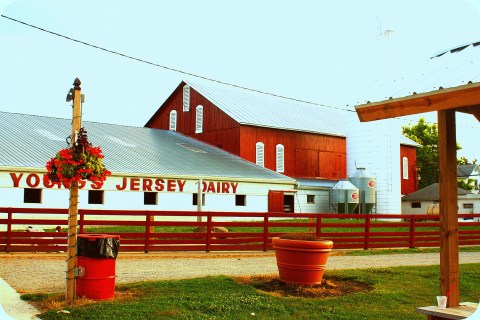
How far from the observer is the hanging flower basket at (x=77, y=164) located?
8820 mm

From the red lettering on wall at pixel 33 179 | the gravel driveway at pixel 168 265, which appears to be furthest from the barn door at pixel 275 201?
the gravel driveway at pixel 168 265

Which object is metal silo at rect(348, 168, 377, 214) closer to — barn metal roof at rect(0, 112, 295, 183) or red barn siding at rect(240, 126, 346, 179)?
red barn siding at rect(240, 126, 346, 179)

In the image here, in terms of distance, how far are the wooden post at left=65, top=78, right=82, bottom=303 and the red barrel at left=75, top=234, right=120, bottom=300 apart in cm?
11

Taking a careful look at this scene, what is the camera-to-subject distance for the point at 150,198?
2955 cm

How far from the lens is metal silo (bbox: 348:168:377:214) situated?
126 feet

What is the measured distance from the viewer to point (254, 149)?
38906mm

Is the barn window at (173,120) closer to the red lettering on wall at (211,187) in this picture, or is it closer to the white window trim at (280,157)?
the white window trim at (280,157)

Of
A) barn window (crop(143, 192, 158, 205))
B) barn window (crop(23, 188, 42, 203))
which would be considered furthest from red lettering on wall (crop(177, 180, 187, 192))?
barn window (crop(23, 188, 42, 203))

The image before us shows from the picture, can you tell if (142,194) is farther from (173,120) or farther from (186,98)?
(173,120)

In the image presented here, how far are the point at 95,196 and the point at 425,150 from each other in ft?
144

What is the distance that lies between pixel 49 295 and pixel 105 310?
1.61m

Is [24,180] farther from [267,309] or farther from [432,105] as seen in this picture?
[432,105]

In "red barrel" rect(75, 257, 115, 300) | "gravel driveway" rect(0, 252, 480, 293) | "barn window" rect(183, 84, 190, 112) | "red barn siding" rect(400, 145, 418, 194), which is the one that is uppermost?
"barn window" rect(183, 84, 190, 112)

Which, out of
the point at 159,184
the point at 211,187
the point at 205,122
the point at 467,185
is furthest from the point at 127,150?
the point at 467,185
